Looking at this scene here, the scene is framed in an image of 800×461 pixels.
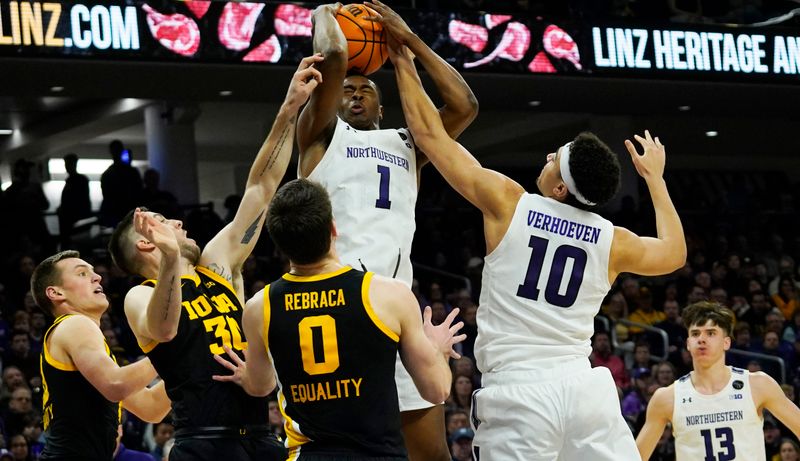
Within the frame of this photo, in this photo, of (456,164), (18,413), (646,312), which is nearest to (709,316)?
(456,164)

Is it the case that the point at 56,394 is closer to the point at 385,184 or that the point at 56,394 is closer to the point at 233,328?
the point at 233,328

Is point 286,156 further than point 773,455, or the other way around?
point 773,455

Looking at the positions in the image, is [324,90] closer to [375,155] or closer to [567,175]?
[375,155]

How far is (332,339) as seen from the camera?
13.5ft

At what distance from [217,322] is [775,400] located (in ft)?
13.7

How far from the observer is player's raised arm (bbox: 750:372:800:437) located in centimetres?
757

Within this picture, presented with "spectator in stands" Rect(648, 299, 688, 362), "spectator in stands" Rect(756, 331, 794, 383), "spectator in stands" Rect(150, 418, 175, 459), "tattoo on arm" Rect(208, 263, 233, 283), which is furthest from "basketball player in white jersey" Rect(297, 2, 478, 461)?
"spectator in stands" Rect(756, 331, 794, 383)

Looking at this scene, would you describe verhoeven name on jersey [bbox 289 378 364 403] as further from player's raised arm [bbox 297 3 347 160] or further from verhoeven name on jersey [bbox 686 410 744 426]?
verhoeven name on jersey [bbox 686 410 744 426]

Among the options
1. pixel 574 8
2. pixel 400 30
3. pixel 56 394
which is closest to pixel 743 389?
pixel 400 30

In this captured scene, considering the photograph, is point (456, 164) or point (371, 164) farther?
point (371, 164)

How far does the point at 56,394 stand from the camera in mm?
5543

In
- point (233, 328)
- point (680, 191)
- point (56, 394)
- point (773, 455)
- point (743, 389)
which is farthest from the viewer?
point (680, 191)

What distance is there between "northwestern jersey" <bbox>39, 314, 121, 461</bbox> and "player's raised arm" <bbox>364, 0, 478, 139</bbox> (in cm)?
191

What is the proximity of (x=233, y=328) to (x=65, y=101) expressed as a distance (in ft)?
46.8
